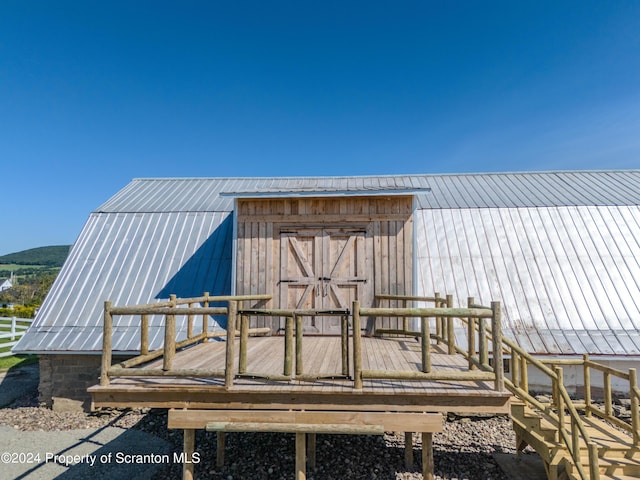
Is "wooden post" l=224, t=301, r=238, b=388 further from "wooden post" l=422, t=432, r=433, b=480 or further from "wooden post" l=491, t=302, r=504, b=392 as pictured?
"wooden post" l=491, t=302, r=504, b=392

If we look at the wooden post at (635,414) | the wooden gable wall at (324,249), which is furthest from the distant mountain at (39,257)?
the wooden post at (635,414)

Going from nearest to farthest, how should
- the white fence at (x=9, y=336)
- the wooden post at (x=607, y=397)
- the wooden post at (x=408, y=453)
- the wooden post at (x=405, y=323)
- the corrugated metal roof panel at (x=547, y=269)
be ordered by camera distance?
1. the wooden post at (x=607, y=397)
2. the wooden post at (x=408, y=453)
3. the wooden post at (x=405, y=323)
4. the corrugated metal roof panel at (x=547, y=269)
5. the white fence at (x=9, y=336)

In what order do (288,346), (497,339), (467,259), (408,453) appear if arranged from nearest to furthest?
(497,339), (288,346), (408,453), (467,259)

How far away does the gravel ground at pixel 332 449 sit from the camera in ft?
19.4

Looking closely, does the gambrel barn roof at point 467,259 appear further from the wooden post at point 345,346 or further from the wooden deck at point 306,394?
the wooden deck at point 306,394

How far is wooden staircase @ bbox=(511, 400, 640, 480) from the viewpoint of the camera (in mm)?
4613

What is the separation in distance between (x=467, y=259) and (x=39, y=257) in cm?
11737

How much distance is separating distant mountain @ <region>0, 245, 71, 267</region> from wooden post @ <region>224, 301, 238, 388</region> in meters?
106

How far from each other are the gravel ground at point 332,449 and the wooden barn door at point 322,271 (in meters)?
2.16

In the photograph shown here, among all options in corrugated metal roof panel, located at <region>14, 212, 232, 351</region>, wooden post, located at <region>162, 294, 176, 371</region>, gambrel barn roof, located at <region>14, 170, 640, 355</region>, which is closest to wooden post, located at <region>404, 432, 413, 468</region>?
gambrel barn roof, located at <region>14, 170, 640, 355</region>

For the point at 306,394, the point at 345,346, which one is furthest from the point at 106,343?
the point at 345,346

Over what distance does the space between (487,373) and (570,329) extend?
5.39m

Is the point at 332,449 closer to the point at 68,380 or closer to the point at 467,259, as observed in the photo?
the point at 467,259

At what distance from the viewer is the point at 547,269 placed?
9203mm
